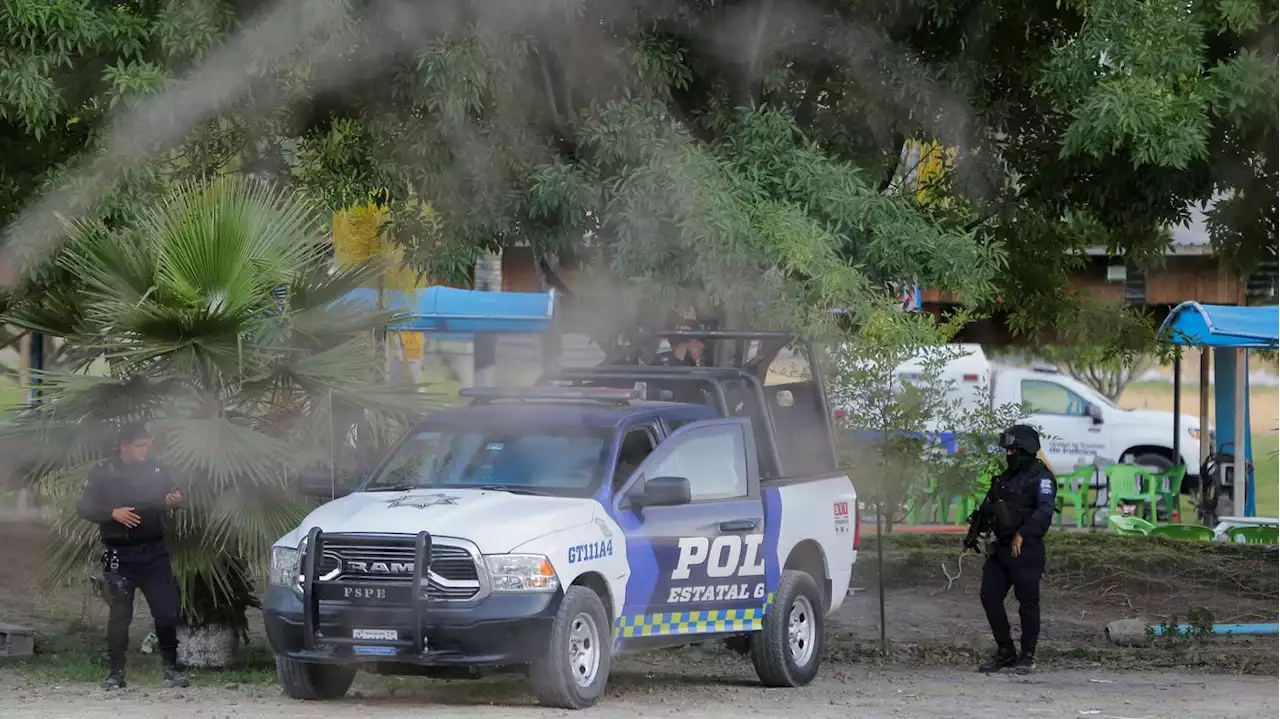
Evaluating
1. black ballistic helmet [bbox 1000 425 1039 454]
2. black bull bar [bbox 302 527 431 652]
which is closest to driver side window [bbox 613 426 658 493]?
black bull bar [bbox 302 527 431 652]

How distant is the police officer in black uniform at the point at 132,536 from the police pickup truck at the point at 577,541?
977 millimetres

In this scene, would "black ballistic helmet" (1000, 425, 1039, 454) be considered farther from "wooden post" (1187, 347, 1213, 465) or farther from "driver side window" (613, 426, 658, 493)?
"wooden post" (1187, 347, 1213, 465)

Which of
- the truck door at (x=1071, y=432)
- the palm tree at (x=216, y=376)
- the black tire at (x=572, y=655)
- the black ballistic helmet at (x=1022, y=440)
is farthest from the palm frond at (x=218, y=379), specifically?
the truck door at (x=1071, y=432)

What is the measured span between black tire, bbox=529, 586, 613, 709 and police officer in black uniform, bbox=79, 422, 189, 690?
254 centimetres

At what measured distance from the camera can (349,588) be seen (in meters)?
8.91

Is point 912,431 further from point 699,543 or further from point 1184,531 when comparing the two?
point 1184,531

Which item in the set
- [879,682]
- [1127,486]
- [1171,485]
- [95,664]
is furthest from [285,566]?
[1171,485]

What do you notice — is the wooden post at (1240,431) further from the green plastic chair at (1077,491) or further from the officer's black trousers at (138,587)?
the officer's black trousers at (138,587)

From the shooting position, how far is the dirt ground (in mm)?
9445

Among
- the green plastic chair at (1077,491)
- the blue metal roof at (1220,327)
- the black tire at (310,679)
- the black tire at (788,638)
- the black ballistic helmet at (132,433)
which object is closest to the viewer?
the black tire at (310,679)

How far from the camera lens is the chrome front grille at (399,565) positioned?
875 centimetres

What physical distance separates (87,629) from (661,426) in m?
5.58

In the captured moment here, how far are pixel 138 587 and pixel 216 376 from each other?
129cm

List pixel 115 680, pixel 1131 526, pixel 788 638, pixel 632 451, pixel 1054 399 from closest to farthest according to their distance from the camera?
pixel 632 451 → pixel 115 680 → pixel 788 638 → pixel 1131 526 → pixel 1054 399
